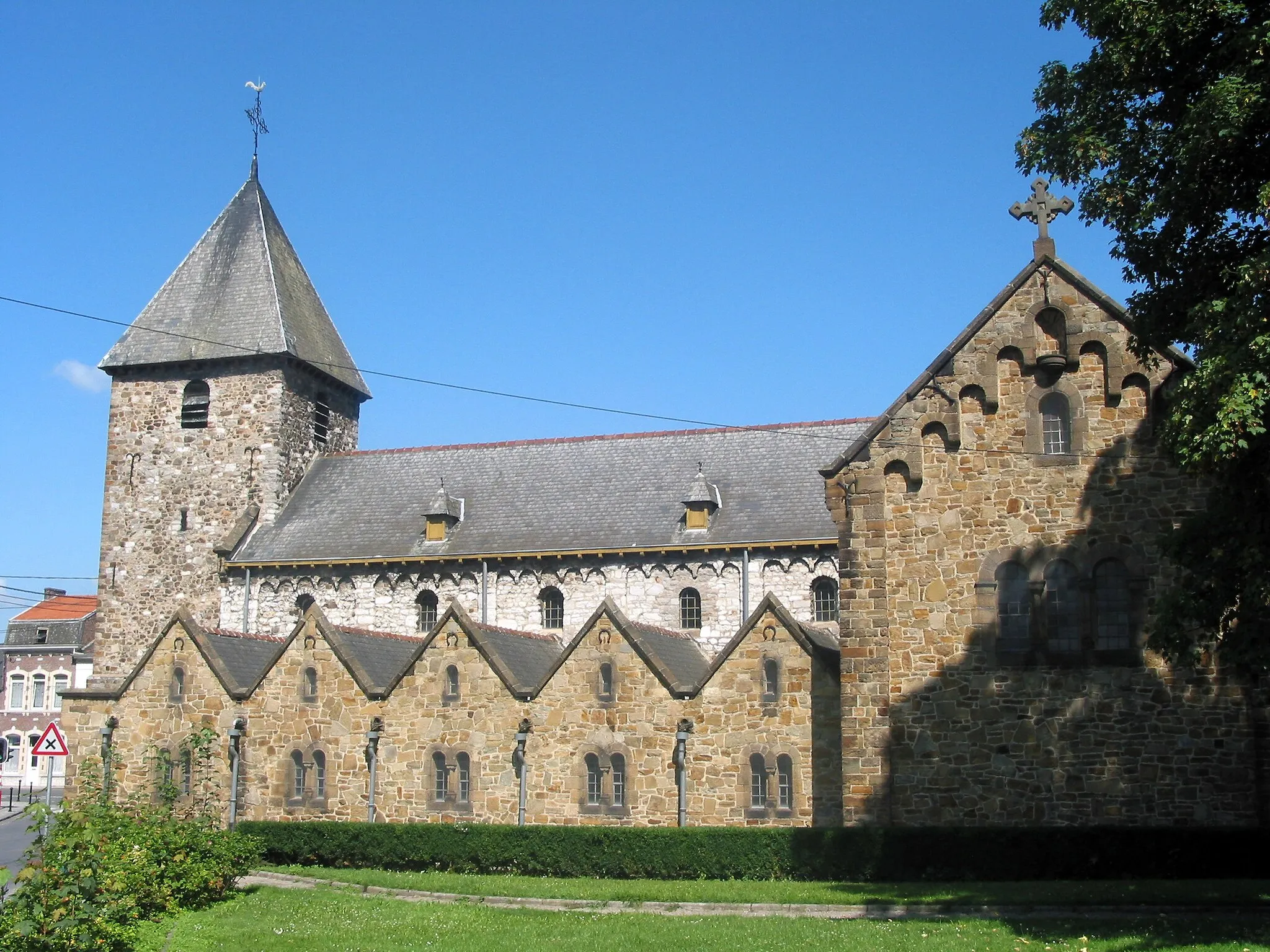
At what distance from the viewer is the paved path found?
63.0ft

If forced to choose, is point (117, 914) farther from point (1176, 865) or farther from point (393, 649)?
point (393, 649)

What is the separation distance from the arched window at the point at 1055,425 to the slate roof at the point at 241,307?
30339 mm

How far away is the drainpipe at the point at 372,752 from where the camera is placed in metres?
33.3

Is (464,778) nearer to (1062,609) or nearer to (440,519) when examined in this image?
(440,519)

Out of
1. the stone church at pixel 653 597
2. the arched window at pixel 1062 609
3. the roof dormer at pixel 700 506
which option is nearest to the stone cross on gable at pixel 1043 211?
the stone church at pixel 653 597

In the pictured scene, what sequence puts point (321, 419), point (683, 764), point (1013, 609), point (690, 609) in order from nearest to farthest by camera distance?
point (1013, 609) → point (683, 764) → point (690, 609) → point (321, 419)

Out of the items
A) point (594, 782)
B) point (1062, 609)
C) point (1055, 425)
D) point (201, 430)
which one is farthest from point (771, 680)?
point (201, 430)

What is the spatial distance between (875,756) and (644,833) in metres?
4.63

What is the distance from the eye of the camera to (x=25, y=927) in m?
16.5

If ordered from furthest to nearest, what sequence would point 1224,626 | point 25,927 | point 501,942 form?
point 1224,626 → point 501,942 → point 25,927

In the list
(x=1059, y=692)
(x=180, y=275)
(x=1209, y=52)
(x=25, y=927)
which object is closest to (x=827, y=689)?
(x=1059, y=692)

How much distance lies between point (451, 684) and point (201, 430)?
20.6 m

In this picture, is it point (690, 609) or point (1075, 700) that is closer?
point (1075, 700)

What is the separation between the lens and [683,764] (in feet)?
100
